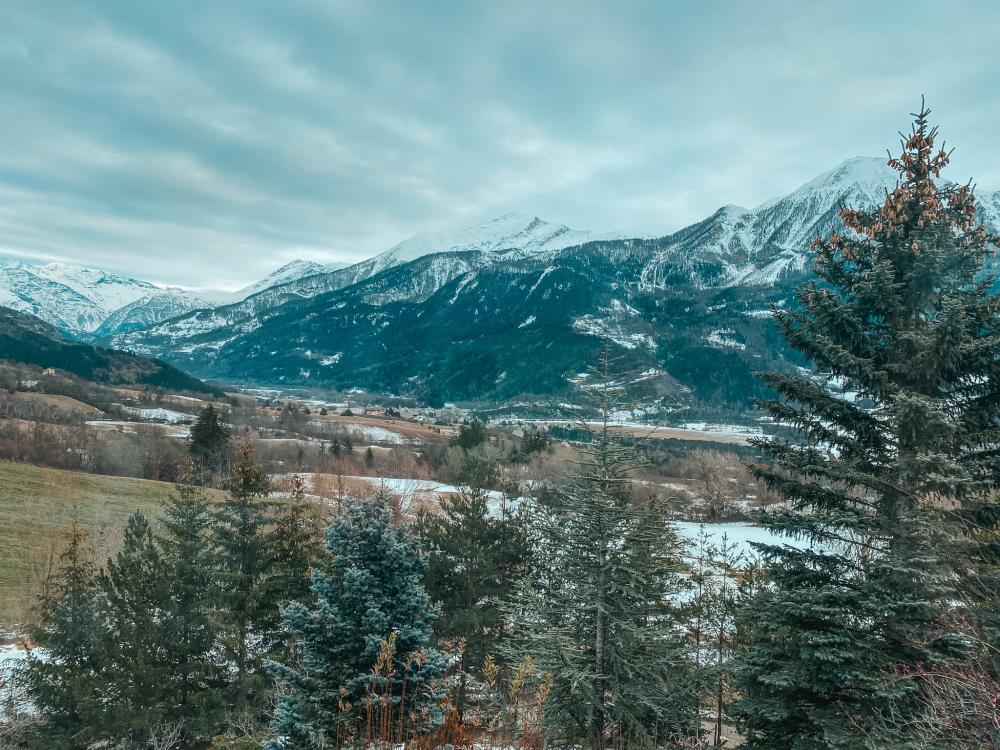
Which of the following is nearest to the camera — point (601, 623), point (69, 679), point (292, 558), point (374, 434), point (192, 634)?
point (601, 623)

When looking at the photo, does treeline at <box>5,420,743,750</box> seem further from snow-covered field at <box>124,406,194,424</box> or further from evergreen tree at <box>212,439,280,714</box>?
snow-covered field at <box>124,406,194,424</box>

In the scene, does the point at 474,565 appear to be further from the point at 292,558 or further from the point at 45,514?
the point at 45,514

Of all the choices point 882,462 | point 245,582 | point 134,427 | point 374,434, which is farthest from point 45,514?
point 374,434

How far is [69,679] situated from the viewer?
13500mm

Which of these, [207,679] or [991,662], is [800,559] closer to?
[991,662]

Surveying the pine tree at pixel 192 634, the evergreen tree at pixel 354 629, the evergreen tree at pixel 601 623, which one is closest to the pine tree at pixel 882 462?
the evergreen tree at pixel 601 623

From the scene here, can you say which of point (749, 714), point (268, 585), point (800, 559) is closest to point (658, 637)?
point (749, 714)

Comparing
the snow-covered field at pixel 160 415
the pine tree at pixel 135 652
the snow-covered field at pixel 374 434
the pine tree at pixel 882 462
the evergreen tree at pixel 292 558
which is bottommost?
the snow-covered field at pixel 374 434

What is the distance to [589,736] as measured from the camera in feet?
34.2

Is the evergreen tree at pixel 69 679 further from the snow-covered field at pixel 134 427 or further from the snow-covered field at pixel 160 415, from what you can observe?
the snow-covered field at pixel 160 415

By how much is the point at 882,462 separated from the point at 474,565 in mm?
13092

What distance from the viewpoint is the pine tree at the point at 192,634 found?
1431cm

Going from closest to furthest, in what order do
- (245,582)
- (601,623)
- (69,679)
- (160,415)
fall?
(601,623)
(69,679)
(245,582)
(160,415)

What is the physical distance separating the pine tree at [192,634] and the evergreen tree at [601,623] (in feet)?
29.6
